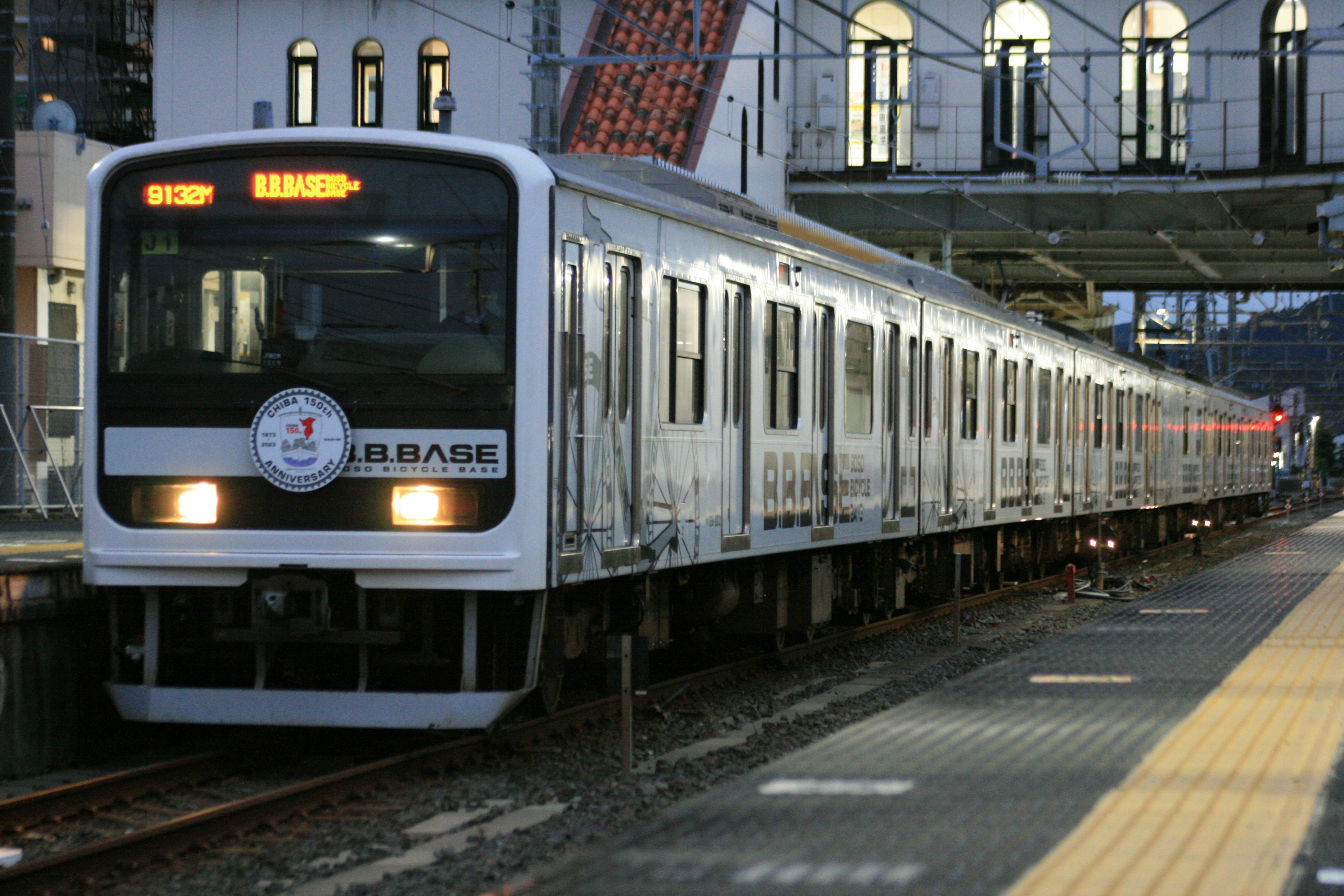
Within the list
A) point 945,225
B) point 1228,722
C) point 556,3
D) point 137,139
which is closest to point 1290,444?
point 945,225

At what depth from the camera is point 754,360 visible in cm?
1099

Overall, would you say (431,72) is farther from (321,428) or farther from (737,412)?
(321,428)

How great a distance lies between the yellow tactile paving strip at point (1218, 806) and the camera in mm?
5488

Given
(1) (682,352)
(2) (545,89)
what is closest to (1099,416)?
(2) (545,89)

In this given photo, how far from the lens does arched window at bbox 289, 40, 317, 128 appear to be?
3262cm

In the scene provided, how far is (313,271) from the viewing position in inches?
328

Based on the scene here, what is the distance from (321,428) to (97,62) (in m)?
31.0

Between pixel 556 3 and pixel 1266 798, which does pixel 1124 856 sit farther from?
pixel 556 3

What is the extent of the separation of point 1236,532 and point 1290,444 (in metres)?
30.7

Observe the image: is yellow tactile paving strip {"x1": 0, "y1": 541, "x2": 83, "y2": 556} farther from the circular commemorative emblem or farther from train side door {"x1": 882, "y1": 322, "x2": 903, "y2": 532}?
train side door {"x1": 882, "y1": 322, "x2": 903, "y2": 532}

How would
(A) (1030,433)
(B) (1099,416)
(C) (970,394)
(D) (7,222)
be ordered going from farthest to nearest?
(B) (1099,416) < (A) (1030,433) < (C) (970,394) < (D) (7,222)

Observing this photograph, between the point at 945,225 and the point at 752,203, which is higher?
the point at 945,225

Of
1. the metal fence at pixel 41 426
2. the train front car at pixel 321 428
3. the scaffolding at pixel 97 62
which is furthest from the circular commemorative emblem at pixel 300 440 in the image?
the scaffolding at pixel 97 62

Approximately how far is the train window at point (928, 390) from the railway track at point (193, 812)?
5.38 metres
